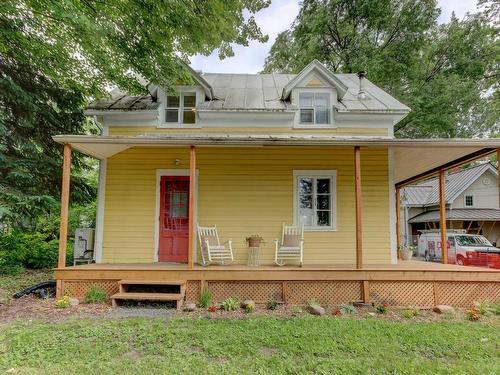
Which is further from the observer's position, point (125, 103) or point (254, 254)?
point (125, 103)

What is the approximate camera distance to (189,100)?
308 inches

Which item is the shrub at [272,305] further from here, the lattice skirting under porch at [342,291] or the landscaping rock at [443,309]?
the landscaping rock at [443,309]

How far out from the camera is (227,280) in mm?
5699

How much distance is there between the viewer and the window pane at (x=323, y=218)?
725 centimetres

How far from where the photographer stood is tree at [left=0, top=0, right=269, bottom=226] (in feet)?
21.1

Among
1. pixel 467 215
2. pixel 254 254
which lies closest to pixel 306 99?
pixel 254 254

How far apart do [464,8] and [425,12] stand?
2613mm

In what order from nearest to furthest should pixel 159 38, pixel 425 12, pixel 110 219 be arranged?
pixel 159 38 < pixel 110 219 < pixel 425 12

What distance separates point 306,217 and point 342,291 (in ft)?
6.59

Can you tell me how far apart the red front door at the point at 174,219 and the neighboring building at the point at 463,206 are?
14.5m

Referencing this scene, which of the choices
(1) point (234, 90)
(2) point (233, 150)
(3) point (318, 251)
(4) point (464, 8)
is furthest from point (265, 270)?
(4) point (464, 8)

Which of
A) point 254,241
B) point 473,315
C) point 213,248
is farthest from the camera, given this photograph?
point 254,241

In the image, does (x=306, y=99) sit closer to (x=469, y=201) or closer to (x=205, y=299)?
(x=205, y=299)

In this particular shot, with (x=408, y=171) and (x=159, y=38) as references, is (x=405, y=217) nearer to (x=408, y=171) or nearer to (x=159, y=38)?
(x=408, y=171)
